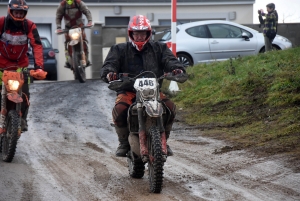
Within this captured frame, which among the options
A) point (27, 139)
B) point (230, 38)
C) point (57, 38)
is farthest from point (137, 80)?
point (57, 38)

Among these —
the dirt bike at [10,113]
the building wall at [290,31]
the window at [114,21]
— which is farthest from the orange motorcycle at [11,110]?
the window at [114,21]

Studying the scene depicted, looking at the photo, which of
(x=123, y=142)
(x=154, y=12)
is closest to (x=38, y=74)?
(x=123, y=142)

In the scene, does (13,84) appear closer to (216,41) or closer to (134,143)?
(134,143)

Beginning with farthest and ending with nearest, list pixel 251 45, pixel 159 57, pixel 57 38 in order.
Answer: pixel 57 38 < pixel 251 45 < pixel 159 57

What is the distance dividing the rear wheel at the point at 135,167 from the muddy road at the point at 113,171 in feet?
0.27

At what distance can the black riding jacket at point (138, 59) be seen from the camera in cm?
767

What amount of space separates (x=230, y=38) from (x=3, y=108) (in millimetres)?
11650

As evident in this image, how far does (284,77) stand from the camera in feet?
40.1

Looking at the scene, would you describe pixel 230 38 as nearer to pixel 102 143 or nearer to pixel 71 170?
pixel 102 143

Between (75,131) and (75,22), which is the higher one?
(75,22)

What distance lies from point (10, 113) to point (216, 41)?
11.5 m

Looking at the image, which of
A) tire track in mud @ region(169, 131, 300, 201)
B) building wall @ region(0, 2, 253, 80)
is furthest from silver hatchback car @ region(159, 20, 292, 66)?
building wall @ region(0, 2, 253, 80)

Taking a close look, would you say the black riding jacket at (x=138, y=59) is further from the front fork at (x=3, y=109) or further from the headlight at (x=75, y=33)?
the headlight at (x=75, y=33)

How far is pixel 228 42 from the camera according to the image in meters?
19.9
